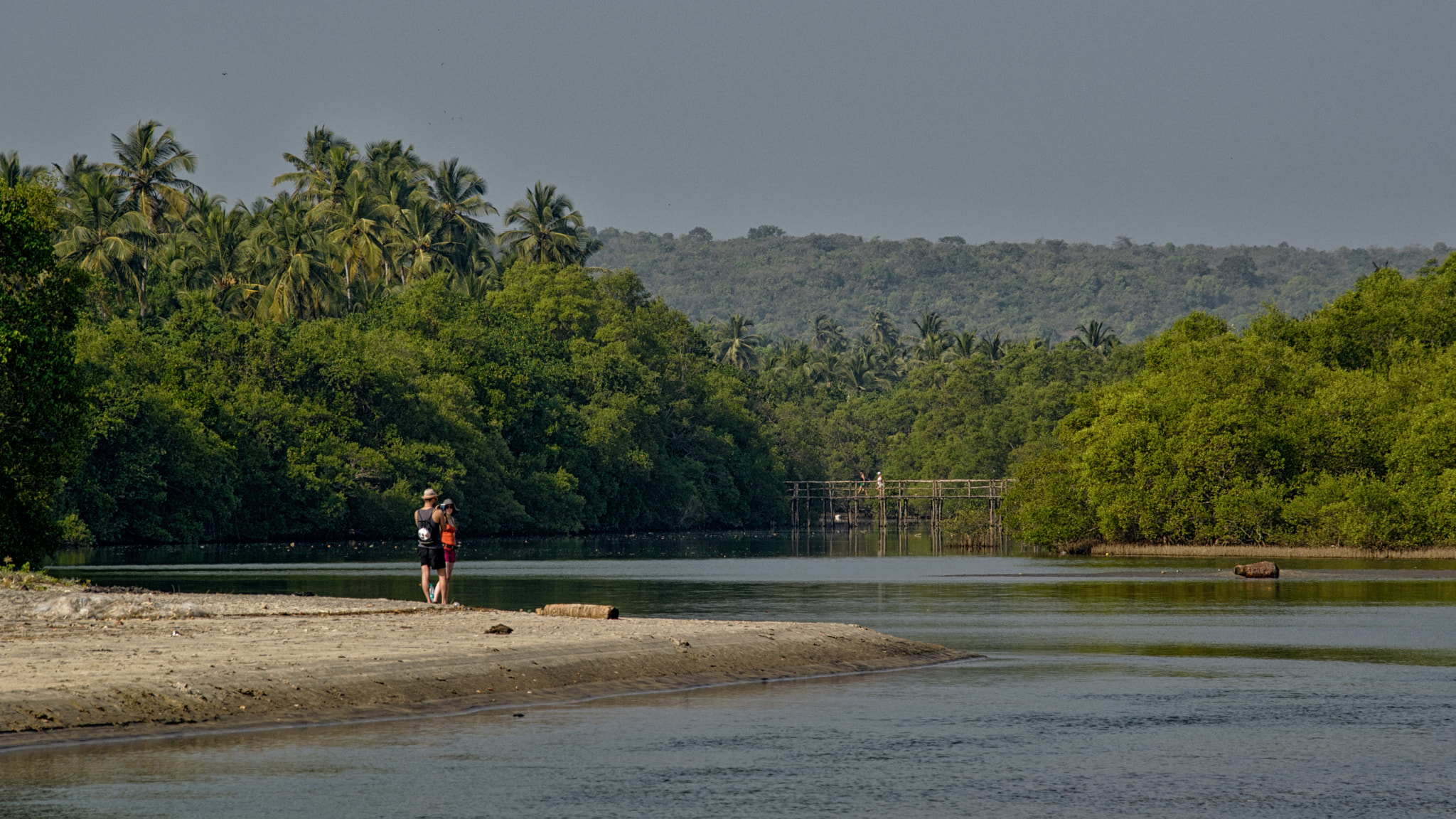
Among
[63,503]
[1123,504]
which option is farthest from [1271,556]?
[63,503]

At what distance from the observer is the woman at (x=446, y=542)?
31.5 metres

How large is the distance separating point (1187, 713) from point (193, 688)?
40.1 feet

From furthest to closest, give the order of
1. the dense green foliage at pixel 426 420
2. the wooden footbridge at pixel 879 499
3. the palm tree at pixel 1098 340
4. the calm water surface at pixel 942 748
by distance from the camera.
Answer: the palm tree at pixel 1098 340 → the wooden footbridge at pixel 879 499 → the dense green foliage at pixel 426 420 → the calm water surface at pixel 942 748

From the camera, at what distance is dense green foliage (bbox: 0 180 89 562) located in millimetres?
43688

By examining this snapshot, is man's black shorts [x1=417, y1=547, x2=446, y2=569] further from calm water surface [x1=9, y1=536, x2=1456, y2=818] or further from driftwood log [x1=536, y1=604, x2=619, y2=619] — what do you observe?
calm water surface [x1=9, y1=536, x2=1456, y2=818]

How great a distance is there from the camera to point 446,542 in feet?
104

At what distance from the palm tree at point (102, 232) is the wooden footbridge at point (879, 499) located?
214 ft

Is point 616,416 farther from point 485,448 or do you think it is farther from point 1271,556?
point 1271,556

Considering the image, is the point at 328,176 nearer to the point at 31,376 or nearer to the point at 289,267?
the point at 289,267

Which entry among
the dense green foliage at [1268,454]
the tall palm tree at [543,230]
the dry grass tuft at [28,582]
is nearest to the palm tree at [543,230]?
the tall palm tree at [543,230]

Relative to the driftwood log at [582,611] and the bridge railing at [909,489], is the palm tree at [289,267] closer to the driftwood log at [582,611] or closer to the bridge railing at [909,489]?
the bridge railing at [909,489]

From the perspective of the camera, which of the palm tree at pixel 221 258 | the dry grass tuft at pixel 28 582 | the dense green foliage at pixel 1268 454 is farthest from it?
the palm tree at pixel 221 258

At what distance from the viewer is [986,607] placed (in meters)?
42.2

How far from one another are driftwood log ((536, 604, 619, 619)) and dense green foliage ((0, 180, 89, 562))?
1975cm
